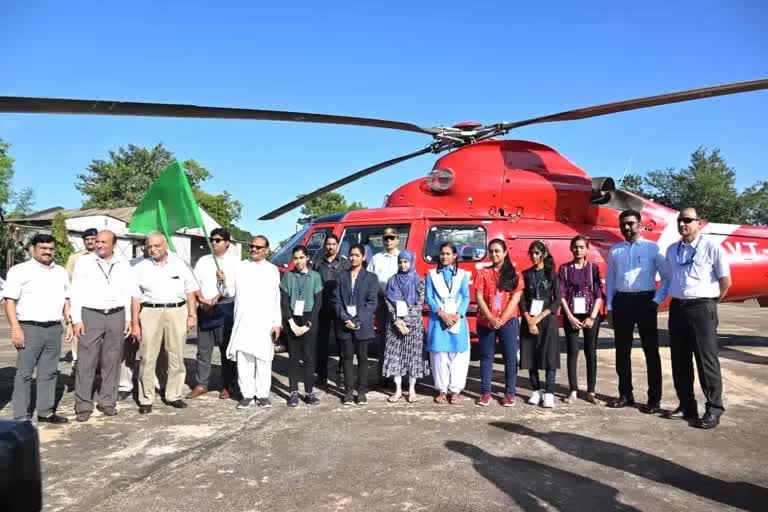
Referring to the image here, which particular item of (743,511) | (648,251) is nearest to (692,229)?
(648,251)

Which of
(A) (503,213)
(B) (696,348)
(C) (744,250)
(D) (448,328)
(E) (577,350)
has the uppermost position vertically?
(A) (503,213)

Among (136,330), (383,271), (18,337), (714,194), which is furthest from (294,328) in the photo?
(714,194)

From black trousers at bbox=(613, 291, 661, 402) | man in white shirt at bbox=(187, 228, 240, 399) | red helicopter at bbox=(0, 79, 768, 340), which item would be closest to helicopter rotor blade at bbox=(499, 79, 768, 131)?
red helicopter at bbox=(0, 79, 768, 340)

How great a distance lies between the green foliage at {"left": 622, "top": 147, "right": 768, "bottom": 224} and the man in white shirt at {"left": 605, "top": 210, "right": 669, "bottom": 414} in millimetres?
42125

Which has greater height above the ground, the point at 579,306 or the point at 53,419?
the point at 579,306

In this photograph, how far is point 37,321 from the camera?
15.5 feet

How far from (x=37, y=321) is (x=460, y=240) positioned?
16.6 feet

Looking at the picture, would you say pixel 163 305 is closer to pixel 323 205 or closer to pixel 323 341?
pixel 323 341

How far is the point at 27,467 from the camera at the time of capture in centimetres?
116

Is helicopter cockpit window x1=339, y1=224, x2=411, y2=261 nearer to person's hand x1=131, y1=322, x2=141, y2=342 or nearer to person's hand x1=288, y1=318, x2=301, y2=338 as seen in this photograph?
person's hand x1=288, y1=318, x2=301, y2=338

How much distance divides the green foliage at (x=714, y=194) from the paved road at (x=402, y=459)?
43459 millimetres

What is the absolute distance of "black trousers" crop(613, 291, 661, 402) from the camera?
5.31 metres

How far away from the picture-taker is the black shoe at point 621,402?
5434 mm

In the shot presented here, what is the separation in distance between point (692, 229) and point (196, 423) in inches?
193
